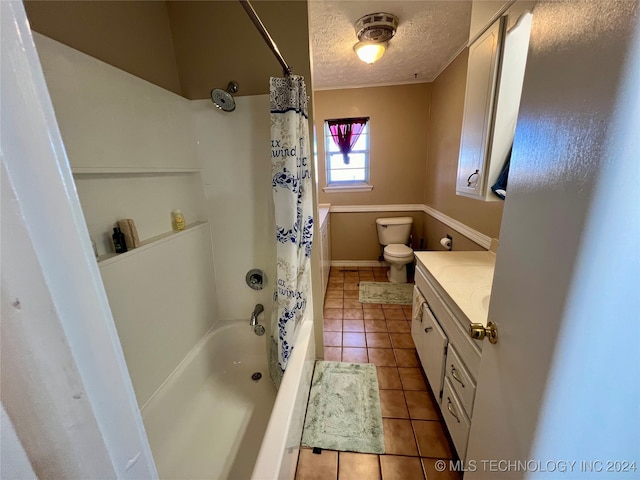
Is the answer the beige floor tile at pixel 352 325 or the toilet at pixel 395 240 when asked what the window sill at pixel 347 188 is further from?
the beige floor tile at pixel 352 325

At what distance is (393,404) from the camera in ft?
5.32

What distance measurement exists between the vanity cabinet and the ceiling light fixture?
1631 mm

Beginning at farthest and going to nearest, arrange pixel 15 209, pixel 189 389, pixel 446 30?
pixel 446 30 → pixel 189 389 → pixel 15 209

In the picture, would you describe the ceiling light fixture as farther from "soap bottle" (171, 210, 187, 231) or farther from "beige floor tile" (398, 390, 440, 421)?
"beige floor tile" (398, 390, 440, 421)

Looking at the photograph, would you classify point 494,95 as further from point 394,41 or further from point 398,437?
point 398,437

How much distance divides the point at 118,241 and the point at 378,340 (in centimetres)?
197

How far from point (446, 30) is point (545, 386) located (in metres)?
2.41

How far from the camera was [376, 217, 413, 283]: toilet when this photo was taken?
312cm

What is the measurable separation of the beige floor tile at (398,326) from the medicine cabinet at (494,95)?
139 cm

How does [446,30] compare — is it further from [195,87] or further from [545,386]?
[545,386]

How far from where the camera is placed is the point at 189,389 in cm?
147

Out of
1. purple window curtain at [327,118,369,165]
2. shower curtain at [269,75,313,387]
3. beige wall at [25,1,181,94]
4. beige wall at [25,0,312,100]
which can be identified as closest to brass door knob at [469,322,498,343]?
shower curtain at [269,75,313,387]

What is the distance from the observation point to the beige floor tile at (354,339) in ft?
7.14

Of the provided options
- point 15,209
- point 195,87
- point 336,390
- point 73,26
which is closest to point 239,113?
point 195,87
